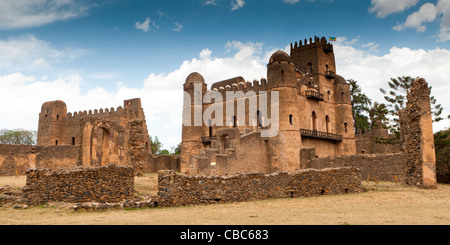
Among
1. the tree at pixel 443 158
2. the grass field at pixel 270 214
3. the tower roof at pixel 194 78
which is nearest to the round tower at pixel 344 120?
the tree at pixel 443 158

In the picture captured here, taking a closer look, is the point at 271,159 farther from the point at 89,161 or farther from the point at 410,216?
the point at 410,216

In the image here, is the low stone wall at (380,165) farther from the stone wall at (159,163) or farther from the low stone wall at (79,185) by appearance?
the stone wall at (159,163)

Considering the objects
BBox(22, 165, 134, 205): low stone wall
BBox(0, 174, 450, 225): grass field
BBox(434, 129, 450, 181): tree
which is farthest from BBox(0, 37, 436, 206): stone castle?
BBox(434, 129, 450, 181): tree

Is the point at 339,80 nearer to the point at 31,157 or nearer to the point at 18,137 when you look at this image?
the point at 31,157

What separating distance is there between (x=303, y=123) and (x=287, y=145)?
5591 millimetres

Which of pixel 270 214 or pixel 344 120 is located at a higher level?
pixel 344 120

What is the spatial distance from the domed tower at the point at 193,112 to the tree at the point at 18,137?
41528mm

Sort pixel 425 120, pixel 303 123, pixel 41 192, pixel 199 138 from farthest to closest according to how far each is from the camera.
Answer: pixel 199 138 < pixel 303 123 < pixel 425 120 < pixel 41 192

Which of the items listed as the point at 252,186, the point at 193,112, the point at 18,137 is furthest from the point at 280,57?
the point at 18,137

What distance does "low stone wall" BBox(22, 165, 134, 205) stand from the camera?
11.4m

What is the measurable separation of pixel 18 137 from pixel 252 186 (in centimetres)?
6881

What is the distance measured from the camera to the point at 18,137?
2790 inches
